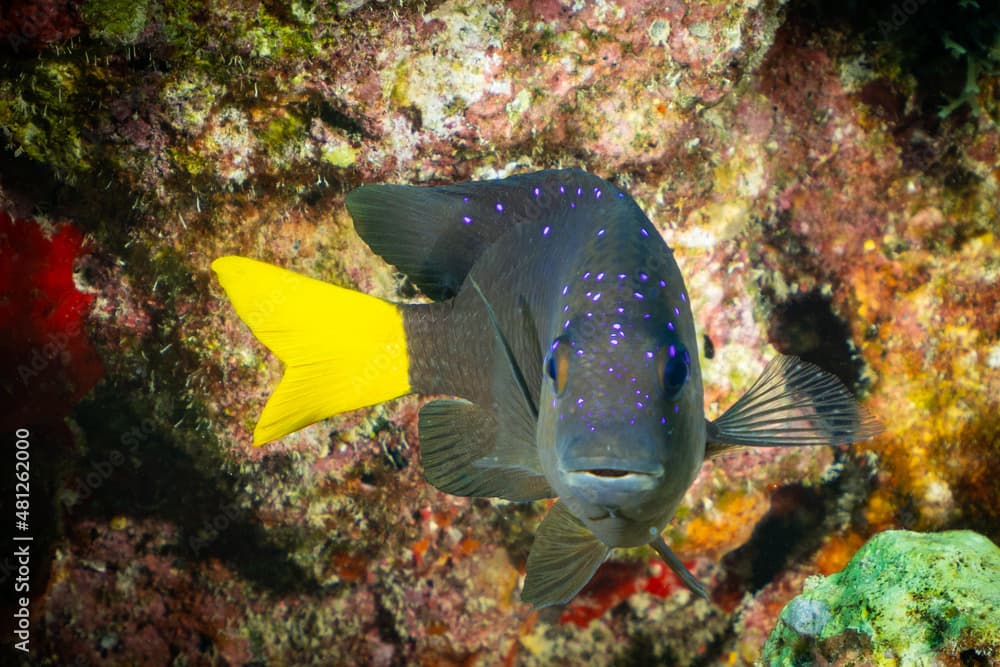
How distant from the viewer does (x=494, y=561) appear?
388 centimetres

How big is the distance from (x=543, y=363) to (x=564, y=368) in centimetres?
28

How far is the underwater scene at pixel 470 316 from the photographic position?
7.18 feet

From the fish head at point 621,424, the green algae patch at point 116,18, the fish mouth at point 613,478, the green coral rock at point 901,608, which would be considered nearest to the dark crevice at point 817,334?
the green coral rock at point 901,608

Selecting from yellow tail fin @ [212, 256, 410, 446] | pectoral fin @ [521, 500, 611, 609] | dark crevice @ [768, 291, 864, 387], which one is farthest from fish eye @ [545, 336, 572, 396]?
dark crevice @ [768, 291, 864, 387]

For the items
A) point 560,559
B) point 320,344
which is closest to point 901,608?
point 560,559

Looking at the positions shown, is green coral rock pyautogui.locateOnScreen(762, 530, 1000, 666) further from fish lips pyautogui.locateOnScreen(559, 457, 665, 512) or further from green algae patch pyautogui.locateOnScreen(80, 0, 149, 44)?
green algae patch pyautogui.locateOnScreen(80, 0, 149, 44)

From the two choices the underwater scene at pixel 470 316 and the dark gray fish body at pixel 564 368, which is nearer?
the dark gray fish body at pixel 564 368

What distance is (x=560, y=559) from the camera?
6.82 ft

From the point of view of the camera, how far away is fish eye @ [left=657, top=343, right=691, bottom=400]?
1.59 m

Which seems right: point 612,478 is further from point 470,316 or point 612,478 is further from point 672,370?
point 470,316

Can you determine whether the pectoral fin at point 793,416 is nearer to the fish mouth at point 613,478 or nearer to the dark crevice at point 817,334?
the fish mouth at point 613,478

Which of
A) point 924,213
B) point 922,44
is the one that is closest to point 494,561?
point 924,213

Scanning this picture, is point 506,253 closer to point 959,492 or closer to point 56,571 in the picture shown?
point 959,492

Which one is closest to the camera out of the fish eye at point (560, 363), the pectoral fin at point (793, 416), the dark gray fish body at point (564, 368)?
the dark gray fish body at point (564, 368)
